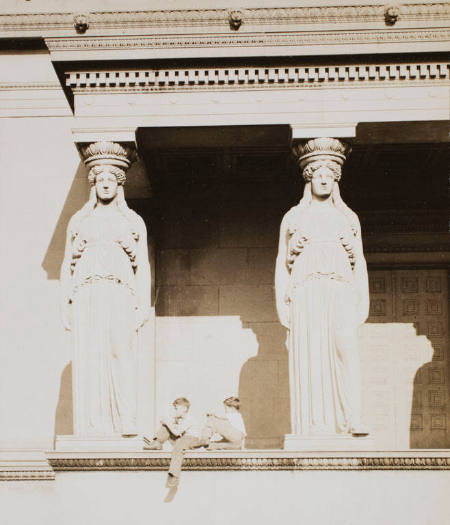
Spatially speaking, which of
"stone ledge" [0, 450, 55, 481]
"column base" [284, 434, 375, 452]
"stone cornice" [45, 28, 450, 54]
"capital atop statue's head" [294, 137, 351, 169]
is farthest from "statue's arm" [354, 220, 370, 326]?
"stone ledge" [0, 450, 55, 481]

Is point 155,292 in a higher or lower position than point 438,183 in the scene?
lower

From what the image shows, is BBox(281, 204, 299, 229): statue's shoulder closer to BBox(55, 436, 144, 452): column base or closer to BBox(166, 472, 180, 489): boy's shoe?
BBox(55, 436, 144, 452): column base

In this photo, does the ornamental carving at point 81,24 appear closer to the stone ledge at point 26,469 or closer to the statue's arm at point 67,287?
the statue's arm at point 67,287

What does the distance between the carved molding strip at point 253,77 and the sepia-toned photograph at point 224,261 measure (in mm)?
32

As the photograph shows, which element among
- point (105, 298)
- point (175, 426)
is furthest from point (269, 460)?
point (105, 298)

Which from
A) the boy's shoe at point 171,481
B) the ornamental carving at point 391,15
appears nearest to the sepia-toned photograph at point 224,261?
the boy's shoe at point 171,481

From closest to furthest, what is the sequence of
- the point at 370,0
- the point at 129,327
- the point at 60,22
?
the point at 129,327, the point at 370,0, the point at 60,22

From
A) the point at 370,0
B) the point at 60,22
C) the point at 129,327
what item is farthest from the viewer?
the point at 60,22

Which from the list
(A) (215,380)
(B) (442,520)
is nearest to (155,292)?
(A) (215,380)

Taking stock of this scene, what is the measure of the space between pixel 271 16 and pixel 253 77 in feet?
3.86

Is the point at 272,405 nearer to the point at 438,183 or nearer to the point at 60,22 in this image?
the point at 438,183

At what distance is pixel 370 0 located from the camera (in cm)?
2411

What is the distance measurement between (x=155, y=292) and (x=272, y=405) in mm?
2967

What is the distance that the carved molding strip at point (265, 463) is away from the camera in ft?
69.3
